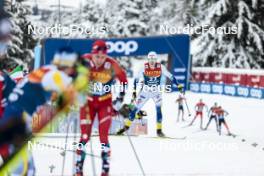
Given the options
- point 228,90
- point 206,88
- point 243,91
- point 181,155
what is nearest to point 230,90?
point 228,90

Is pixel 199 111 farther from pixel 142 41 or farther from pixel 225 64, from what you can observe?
pixel 225 64

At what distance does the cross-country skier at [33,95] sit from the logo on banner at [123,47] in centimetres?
2134

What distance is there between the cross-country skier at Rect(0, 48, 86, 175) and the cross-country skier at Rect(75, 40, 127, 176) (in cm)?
208

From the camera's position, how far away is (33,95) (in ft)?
16.9

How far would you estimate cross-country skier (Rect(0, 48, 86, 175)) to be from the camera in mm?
4652

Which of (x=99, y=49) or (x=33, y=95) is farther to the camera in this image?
(x=99, y=49)

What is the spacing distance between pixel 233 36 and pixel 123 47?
10.4 m

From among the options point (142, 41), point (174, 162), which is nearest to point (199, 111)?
point (174, 162)

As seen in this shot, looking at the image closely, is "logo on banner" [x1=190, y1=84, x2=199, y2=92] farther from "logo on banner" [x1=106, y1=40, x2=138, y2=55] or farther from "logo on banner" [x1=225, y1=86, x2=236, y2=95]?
"logo on banner" [x1=106, y1=40, x2=138, y2=55]

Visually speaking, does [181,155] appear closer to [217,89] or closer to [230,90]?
[230,90]

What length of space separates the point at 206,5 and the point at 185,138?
82.4ft

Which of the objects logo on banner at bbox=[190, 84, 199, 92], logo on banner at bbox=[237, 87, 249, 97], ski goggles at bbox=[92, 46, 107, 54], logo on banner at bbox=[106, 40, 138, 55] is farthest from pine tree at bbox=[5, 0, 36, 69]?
ski goggles at bbox=[92, 46, 107, 54]

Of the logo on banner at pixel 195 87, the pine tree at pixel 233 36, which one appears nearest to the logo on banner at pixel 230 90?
the logo on banner at pixel 195 87

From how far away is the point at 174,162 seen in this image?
952 centimetres
